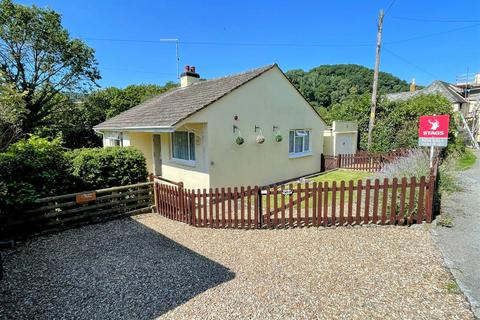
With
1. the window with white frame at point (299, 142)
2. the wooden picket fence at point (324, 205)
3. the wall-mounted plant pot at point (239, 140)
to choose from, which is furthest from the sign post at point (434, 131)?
the window with white frame at point (299, 142)

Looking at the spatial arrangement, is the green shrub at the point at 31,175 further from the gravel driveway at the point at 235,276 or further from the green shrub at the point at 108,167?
the gravel driveway at the point at 235,276

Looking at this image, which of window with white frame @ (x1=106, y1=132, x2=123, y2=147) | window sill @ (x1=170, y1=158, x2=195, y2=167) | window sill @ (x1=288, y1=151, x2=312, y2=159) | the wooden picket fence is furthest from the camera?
window with white frame @ (x1=106, y1=132, x2=123, y2=147)

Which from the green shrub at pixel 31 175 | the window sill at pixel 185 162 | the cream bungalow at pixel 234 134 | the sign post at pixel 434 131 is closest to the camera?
the green shrub at pixel 31 175

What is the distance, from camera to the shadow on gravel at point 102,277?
12.9ft

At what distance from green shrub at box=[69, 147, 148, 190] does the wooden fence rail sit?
1.48 feet

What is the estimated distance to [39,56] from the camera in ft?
80.8

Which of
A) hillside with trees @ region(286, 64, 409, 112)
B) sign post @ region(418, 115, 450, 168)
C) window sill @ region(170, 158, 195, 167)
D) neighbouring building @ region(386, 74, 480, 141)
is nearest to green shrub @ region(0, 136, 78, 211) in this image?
window sill @ region(170, 158, 195, 167)

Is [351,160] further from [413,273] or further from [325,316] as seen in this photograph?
[325,316]

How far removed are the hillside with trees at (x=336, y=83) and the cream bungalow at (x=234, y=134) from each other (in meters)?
42.0

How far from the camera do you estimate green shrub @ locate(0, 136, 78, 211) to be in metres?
6.58

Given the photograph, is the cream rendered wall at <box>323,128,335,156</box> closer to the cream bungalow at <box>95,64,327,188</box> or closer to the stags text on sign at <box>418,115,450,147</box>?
the cream bungalow at <box>95,64,327,188</box>

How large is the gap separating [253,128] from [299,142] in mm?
4266

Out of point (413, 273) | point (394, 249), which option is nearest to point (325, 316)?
point (413, 273)

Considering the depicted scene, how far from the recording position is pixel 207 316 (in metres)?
3.66
